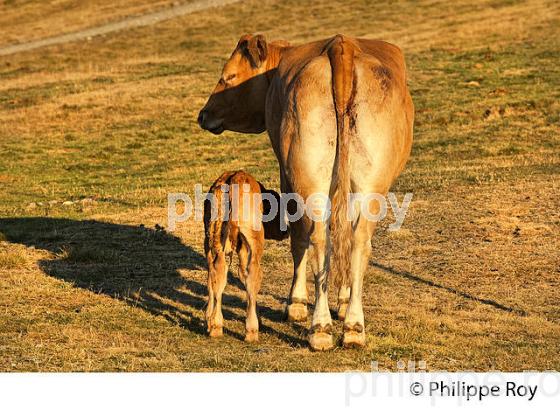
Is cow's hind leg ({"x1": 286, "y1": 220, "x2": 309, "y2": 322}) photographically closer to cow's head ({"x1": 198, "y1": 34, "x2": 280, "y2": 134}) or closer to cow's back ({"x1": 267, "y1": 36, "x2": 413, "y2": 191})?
cow's back ({"x1": 267, "y1": 36, "x2": 413, "y2": 191})

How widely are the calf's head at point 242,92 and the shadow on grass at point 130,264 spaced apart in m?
2.02

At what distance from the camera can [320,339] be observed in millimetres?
10258

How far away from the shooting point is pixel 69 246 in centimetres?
1593

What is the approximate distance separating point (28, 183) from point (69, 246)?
7989mm

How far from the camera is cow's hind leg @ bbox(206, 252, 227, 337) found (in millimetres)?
10609

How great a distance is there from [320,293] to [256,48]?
10.9ft

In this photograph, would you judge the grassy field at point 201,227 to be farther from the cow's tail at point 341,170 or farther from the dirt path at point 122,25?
the dirt path at point 122,25

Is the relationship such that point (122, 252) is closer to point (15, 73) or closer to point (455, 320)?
point (455, 320)

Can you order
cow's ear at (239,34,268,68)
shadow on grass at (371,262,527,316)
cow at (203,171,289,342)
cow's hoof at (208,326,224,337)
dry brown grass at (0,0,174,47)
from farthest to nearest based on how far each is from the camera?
dry brown grass at (0,0,174,47) → cow's ear at (239,34,268,68) → shadow on grass at (371,262,527,316) → cow's hoof at (208,326,224,337) → cow at (203,171,289,342)

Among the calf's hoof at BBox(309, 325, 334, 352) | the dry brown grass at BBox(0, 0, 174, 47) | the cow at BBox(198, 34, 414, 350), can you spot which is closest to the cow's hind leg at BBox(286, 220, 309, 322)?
the cow at BBox(198, 34, 414, 350)

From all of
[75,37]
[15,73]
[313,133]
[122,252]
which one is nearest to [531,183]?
[122,252]

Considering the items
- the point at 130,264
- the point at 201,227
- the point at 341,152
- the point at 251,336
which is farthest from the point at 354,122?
the point at 201,227

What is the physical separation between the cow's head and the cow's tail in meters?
2.25

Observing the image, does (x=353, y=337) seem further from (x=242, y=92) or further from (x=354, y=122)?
(x=242, y=92)
